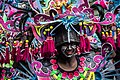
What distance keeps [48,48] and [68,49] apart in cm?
24

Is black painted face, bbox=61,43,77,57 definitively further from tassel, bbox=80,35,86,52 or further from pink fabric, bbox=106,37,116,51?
pink fabric, bbox=106,37,116,51

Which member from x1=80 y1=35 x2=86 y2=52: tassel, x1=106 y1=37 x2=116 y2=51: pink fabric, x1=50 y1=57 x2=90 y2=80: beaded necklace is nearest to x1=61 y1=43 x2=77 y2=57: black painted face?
x1=80 y1=35 x2=86 y2=52: tassel

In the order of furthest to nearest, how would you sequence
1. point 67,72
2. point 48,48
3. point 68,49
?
point 67,72
point 68,49
point 48,48

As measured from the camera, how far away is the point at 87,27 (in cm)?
410

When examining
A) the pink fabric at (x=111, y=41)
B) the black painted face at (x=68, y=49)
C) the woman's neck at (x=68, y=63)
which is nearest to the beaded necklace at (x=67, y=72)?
the woman's neck at (x=68, y=63)

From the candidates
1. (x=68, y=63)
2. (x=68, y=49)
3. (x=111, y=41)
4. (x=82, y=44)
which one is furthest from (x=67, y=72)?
(x=111, y=41)

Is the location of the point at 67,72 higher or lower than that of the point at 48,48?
lower

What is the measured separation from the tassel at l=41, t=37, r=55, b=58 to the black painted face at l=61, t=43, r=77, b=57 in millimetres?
130

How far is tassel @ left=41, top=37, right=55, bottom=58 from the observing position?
3939 millimetres

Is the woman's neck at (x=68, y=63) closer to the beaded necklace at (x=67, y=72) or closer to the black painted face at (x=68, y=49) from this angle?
the beaded necklace at (x=67, y=72)

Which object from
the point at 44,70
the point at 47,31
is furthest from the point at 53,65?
the point at 47,31

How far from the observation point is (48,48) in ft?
12.9

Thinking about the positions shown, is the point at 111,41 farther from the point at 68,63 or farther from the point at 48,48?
the point at 48,48

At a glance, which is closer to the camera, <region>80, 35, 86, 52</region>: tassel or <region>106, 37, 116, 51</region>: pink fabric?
<region>80, 35, 86, 52</region>: tassel
